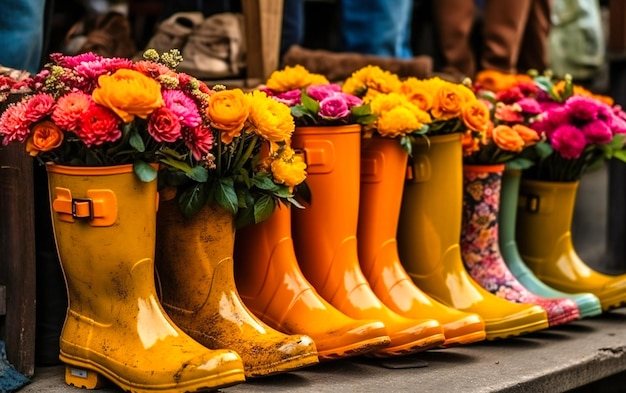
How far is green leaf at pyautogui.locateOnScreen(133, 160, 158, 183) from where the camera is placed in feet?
5.88

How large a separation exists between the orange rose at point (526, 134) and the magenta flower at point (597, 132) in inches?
5.6

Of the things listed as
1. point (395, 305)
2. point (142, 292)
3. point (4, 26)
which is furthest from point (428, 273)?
point (4, 26)

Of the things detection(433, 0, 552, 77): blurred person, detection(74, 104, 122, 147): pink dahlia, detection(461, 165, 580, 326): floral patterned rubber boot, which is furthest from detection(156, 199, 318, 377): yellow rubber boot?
detection(433, 0, 552, 77): blurred person

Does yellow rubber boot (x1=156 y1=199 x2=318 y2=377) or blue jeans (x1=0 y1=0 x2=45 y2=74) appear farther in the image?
blue jeans (x1=0 y1=0 x2=45 y2=74)

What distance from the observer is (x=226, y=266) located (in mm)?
1964

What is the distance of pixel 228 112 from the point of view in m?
1.83

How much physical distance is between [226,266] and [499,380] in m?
0.58

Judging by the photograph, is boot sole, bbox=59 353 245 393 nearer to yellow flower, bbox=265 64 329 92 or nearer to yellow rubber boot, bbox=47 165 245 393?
yellow rubber boot, bbox=47 165 245 393

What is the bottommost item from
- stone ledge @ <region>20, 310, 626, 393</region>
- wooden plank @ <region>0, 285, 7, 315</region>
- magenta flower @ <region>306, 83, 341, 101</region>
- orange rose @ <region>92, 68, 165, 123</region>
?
stone ledge @ <region>20, 310, 626, 393</region>

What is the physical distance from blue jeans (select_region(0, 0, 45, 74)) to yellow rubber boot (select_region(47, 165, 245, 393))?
1.93 feet

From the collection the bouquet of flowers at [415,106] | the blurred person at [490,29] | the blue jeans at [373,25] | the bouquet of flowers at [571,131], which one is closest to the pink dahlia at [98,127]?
the bouquet of flowers at [415,106]

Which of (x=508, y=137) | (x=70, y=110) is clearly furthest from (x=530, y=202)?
(x=70, y=110)

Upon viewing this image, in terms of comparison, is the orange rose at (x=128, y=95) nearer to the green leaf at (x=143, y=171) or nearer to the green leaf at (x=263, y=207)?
the green leaf at (x=143, y=171)

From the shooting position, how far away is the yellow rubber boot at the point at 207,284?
1911 millimetres
